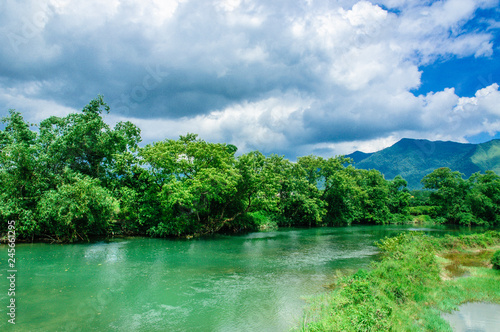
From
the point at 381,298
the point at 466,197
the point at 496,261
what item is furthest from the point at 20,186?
the point at 466,197

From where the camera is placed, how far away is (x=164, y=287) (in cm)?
1288

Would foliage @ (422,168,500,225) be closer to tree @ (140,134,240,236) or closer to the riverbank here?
the riverbank

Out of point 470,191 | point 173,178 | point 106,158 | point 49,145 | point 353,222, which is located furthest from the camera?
point 353,222

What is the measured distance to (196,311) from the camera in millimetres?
10133

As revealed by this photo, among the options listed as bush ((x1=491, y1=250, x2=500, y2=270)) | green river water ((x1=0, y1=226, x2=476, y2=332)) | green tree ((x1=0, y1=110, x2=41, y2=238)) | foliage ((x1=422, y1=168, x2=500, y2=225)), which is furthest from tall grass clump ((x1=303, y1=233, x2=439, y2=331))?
foliage ((x1=422, y1=168, x2=500, y2=225))

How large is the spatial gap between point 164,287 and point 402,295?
9642mm

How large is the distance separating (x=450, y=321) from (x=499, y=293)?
14.4 feet

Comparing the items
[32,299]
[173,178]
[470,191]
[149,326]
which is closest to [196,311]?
[149,326]

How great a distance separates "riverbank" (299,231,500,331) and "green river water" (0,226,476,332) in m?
1.89

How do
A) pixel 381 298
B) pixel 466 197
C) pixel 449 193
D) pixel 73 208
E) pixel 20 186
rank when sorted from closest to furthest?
pixel 381 298, pixel 73 208, pixel 20 186, pixel 466 197, pixel 449 193

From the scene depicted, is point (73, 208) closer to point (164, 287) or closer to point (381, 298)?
point (164, 287)

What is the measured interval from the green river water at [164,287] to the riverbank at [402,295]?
189cm

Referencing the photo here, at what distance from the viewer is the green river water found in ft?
30.0

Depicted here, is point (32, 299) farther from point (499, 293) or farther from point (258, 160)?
point (258, 160)
